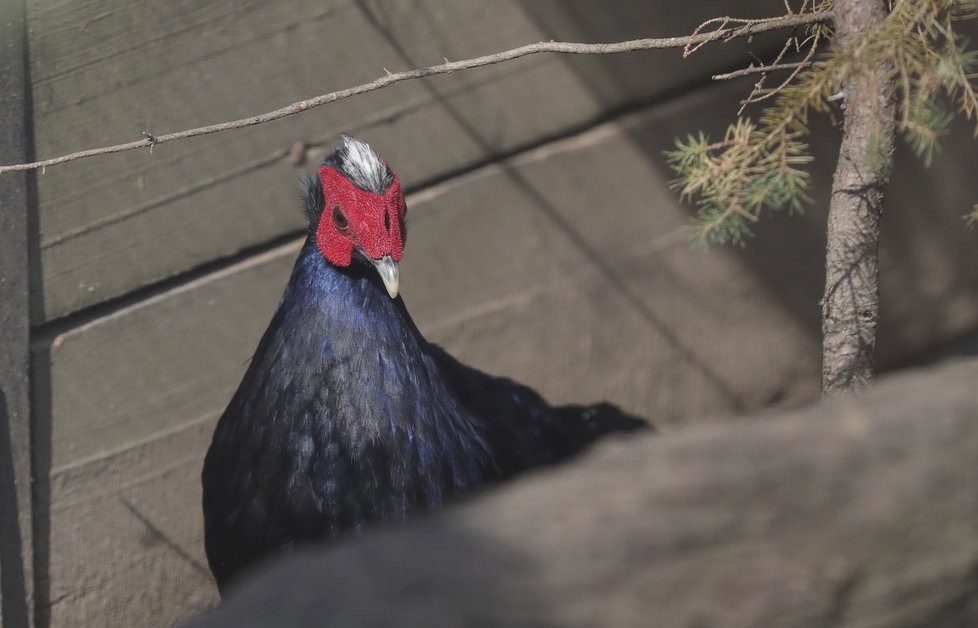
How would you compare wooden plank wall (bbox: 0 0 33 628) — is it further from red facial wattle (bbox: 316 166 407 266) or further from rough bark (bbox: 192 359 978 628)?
rough bark (bbox: 192 359 978 628)

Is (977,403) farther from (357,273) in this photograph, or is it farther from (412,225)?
(412,225)

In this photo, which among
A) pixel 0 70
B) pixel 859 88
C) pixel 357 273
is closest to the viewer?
pixel 859 88

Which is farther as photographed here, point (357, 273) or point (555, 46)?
point (357, 273)

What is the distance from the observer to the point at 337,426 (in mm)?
1951

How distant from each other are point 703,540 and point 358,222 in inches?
46.0

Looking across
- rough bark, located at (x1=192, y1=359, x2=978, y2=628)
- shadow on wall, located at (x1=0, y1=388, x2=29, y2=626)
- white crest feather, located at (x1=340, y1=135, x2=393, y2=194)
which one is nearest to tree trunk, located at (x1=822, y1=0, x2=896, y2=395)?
rough bark, located at (x1=192, y1=359, x2=978, y2=628)

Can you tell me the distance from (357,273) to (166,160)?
0.84 metres

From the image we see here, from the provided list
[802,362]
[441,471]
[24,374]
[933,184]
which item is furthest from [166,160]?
[933,184]

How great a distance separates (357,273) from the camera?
1.99 metres

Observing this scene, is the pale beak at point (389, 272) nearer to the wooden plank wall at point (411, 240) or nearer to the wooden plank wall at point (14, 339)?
the wooden plank wall at point (411, 240)

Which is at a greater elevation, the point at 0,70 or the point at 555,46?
the point at 0,70

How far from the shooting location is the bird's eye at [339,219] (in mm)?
1930

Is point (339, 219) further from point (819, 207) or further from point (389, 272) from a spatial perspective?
point (819, 207)

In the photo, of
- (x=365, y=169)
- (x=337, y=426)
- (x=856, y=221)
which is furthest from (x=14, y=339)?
(x=856, y=221)
